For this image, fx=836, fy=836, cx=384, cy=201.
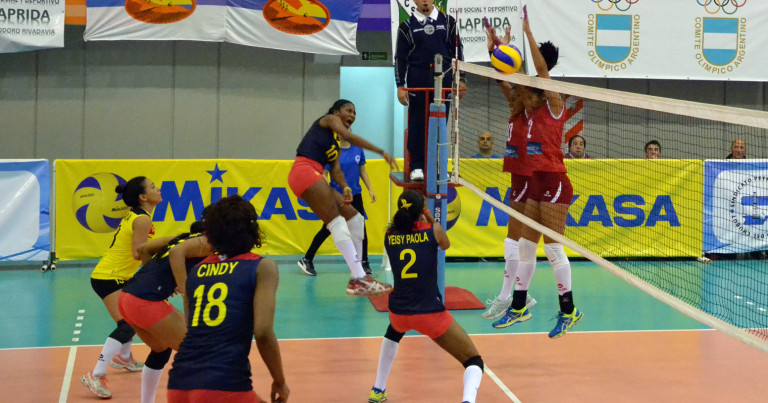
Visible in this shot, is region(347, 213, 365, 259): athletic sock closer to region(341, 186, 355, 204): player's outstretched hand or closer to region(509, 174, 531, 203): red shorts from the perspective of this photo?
region(341, 186, 355, 204): player's outstretched hand

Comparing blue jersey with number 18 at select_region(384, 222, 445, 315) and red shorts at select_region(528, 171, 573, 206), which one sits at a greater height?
red shorts at select_region(528, 171, 573, 206)

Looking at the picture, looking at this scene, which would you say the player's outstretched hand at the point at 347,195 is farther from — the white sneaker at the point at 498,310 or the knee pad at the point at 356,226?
the white sneaker at the point at 498,310

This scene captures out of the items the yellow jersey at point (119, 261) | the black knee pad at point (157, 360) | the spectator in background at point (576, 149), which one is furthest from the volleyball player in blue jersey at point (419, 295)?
the spectator in background at point (576, 149)

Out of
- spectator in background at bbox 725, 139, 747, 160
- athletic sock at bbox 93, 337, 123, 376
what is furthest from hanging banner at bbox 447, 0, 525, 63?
→ athletic sock at bbox 93, 337, 123, 376

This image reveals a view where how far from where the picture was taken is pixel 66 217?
12.1m

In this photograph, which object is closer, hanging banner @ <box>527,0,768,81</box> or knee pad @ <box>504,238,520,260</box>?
knee pad @ <box>504,238,520,260</box>

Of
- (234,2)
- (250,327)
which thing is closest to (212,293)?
(250,327)

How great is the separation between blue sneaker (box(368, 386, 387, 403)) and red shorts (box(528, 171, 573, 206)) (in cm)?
222

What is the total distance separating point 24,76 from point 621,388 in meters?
12.8

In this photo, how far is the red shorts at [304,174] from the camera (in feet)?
25.3

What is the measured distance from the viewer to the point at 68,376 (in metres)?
7.05

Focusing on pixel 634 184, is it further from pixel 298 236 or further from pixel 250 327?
pixel 250 327

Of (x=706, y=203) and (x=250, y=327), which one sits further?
(x=706, y=203)

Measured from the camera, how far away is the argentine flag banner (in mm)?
14391
